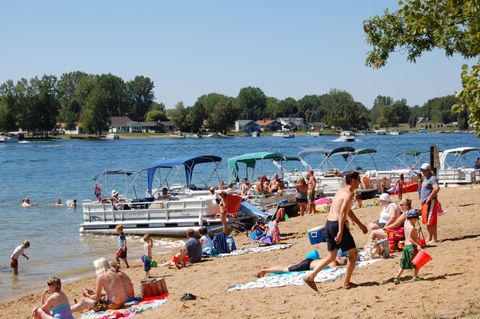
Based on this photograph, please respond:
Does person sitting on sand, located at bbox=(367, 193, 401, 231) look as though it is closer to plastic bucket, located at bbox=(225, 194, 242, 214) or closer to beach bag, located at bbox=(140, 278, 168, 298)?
beach bag, located at bbox=(140, 278, 168, 298)

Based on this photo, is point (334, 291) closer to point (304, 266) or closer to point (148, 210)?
point (304, 266)

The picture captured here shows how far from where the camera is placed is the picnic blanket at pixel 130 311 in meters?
12.5

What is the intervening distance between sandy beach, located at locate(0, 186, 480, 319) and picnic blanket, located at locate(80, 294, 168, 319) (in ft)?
0.73

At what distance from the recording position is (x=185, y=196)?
95.9ft

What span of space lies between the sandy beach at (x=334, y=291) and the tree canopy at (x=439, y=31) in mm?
2674

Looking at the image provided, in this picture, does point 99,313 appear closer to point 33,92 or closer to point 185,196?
point 185,196

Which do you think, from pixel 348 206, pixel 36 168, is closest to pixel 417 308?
pixel 348 206

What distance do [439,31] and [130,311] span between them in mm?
7151

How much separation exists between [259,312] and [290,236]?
417 inches

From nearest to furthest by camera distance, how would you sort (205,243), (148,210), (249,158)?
(205,243) < (148,210) < (249,158)

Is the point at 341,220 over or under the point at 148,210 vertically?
over

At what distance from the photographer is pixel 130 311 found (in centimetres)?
1270

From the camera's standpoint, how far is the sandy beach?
952 centimetres

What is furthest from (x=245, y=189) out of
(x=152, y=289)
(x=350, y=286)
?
(x=350, y=286)
